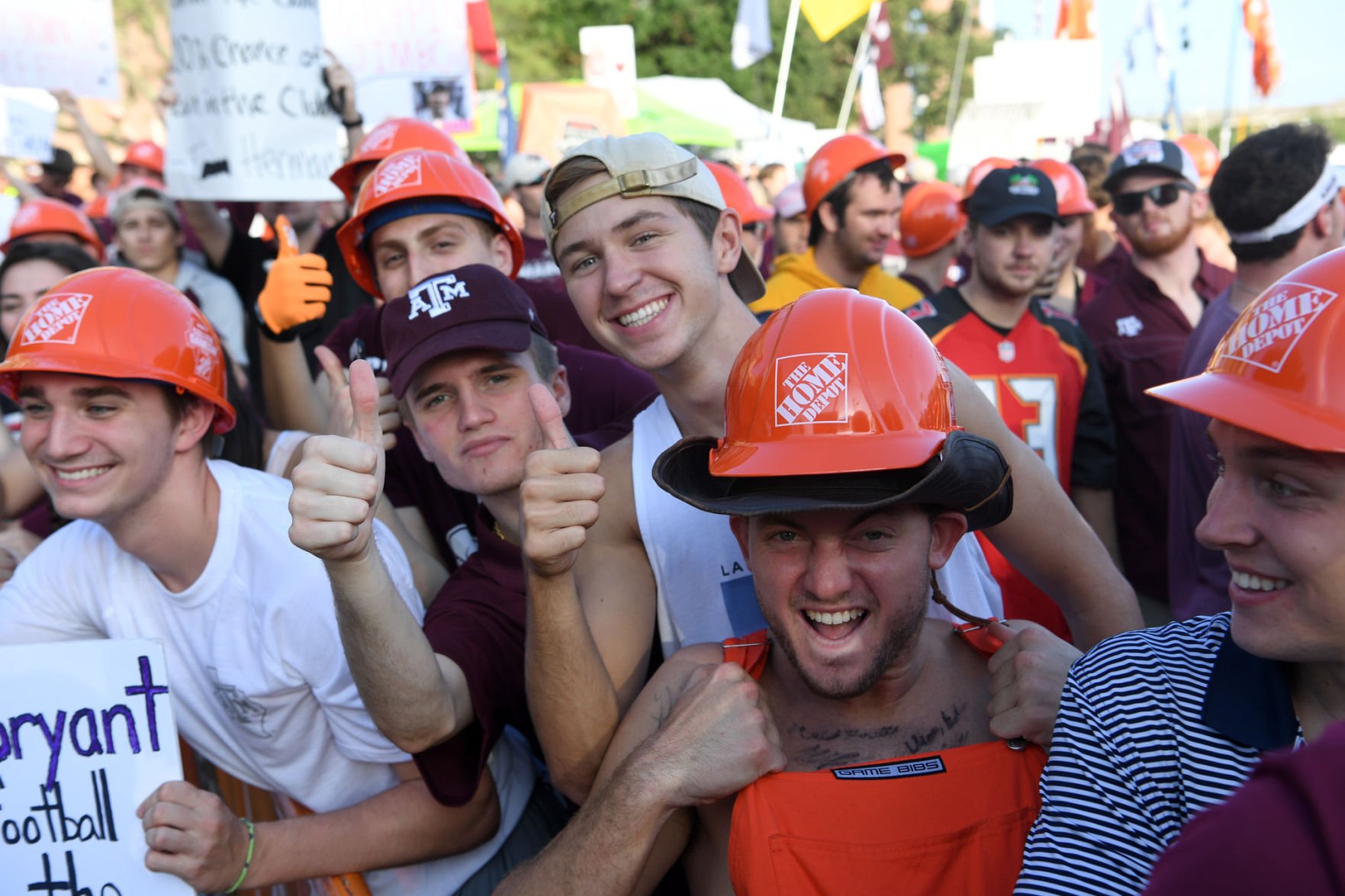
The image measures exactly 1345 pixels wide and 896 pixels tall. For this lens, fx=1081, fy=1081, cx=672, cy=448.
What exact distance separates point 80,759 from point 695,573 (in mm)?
1601

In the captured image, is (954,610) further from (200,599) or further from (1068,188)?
(1068,188)

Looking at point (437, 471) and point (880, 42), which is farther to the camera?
point (880, 42)

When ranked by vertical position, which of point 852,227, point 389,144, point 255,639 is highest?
point 389,144

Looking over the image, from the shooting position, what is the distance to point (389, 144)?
4.88 meters

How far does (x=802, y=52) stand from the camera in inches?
1730

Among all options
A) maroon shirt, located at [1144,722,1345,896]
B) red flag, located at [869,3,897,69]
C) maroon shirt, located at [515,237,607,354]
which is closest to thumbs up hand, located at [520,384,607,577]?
maroon shirt, located at [1144,722,1345,896]

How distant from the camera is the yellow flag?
9.41 meters

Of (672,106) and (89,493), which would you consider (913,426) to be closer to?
(89,493)

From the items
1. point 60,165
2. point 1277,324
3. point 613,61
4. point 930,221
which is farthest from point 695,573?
point 613,61

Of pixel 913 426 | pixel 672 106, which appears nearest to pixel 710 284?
pixel 913 426

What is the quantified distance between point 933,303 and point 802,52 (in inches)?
1656

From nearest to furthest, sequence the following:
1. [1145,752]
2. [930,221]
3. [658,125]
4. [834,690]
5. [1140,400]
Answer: [1145,752]
[834,690]
[1140,400]
[930,221]
[658,125]

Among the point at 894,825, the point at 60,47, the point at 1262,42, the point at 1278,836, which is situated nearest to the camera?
the point at 1278,836

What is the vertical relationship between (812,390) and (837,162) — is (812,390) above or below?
below
